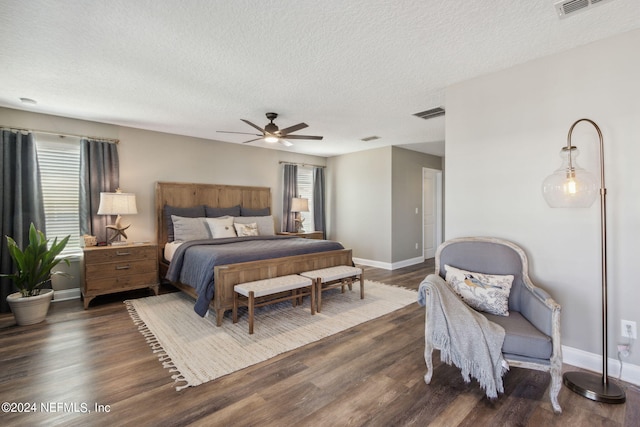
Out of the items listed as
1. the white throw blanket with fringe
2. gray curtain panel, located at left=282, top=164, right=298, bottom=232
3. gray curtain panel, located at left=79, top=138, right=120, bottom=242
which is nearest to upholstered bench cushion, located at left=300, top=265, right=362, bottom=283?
the white throw blanket with fringe

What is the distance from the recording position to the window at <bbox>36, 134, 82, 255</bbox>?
3939mm

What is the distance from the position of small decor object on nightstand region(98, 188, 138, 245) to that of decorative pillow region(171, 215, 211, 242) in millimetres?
634

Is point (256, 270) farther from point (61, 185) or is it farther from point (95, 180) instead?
point (61, 185)

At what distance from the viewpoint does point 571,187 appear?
2080 millimetres

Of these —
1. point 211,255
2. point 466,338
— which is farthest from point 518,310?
point 211,255

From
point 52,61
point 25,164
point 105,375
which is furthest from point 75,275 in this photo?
point 52,61

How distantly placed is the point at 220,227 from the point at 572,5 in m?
4.56

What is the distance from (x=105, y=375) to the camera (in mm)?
2201

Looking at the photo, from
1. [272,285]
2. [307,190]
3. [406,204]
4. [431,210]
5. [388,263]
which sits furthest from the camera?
[431,210]

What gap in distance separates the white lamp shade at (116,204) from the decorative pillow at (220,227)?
3.57ft

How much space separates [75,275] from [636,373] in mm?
5993

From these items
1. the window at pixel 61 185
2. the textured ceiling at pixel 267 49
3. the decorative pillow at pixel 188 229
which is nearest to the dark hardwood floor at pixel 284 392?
the window at pixel 61 185

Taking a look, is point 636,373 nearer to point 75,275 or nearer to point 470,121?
point 470,121

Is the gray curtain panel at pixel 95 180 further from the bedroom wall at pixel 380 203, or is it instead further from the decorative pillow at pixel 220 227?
the bedroom wall at pixel 380 203
